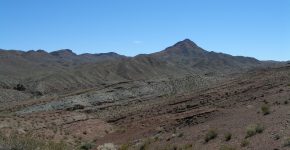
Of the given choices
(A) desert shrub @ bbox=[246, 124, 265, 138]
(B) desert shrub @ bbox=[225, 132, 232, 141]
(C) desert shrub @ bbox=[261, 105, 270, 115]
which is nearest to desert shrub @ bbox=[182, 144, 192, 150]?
(B) desert shrub @ bbox=[225, 132, 232, 141]

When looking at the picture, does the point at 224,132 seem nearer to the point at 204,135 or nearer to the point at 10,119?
the point at 204,135

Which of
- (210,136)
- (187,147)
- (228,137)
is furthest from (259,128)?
(187,147)

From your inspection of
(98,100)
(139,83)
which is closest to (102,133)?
(98,100)

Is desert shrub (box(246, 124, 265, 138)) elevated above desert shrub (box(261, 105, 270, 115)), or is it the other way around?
desert shrub (box(261, 105, 270, 115))

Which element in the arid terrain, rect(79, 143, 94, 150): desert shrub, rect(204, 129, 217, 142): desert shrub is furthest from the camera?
rect(79, 143, 94, 150): desert shrub

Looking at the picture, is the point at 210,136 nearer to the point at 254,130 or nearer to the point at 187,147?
the point at 187,147

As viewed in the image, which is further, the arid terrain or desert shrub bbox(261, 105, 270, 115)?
desert shrub bbox(261, 105, 270, 115)

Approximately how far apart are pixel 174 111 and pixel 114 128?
495 centimetres

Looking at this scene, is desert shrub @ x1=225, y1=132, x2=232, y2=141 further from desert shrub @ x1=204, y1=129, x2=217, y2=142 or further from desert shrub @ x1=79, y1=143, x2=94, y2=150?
desert shrub @ x1=79, y1=143, x2=94, y2=150

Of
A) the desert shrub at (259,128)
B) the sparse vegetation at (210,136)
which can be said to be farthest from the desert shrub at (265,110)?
the desert shrub at (259,128)

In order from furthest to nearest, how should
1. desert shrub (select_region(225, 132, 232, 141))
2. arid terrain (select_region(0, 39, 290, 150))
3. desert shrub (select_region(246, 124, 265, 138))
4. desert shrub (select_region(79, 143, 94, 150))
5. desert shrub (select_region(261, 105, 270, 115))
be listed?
desert shrub (select_region(79, 143, 94, 150)), desert shrub (select_region(261, 105, 270, 115)), arid terrain (select_region(0, 39, 290, 150)), desert shrub (select_region(225, 132, 232, 141)), desert shrub (select_region(246, 124, 265, 138))

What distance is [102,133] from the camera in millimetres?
37812

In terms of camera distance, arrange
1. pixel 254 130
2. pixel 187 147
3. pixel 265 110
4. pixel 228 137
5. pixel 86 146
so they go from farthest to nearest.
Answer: pixel 86 146, pixel 265 110, pixel 187 147, pixel 228 137, pixel 254 130

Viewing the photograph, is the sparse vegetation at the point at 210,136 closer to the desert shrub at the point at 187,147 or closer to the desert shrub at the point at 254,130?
the desert shrub at the point at 187,147
